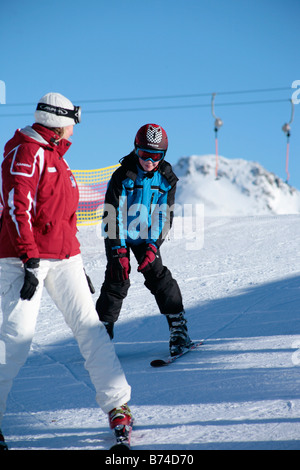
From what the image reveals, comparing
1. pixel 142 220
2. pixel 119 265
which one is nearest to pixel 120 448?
pixel 119 265

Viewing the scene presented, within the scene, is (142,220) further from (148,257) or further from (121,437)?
(121,437)

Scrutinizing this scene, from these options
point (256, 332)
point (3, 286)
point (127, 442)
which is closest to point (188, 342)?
point (256, 332)

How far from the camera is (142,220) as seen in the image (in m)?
4.32

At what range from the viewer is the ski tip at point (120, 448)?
279 centimetres

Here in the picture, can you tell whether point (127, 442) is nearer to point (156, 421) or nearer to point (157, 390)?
point (156, 421)

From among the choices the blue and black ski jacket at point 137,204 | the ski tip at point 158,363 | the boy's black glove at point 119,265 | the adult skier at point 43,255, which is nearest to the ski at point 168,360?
the ski tip at point 158,363

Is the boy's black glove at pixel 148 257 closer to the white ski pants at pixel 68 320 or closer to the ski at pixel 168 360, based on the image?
the ski at pixel 168 360

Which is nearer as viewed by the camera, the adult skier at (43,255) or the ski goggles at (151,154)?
the adult skier at (43,255)

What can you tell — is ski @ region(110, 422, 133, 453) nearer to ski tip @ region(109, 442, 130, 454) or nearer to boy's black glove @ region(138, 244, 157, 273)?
ski tip @ region(109, 442, 130, 454)

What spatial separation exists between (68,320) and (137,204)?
1429 millimetres

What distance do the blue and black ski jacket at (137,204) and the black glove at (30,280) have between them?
4.62ft

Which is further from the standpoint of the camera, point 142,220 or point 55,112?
point 142,220

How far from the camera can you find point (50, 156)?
117 inches

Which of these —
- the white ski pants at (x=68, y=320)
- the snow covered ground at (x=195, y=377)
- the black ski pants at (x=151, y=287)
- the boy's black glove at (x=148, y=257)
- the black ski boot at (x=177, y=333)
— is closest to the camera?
the white ski pants at (x=68, y=320)
